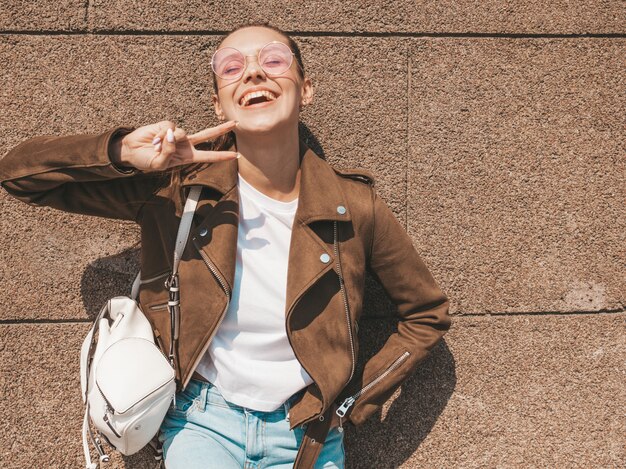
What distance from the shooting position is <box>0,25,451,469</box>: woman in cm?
233

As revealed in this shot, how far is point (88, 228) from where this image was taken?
2902mm

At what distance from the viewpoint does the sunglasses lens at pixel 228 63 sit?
235 cm

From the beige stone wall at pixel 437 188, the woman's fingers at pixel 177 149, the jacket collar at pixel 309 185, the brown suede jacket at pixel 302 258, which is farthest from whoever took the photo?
the beige stone wall at pixel 437 188

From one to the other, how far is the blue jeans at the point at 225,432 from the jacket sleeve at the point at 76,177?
0.82 meters

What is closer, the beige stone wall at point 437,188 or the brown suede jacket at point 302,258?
the brown suede jacket at point 302,258

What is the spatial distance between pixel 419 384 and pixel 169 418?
1.28 meters

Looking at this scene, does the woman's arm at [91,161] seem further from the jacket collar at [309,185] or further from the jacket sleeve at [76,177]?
the jacket collar at [309,185]

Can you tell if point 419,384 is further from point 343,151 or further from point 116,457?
point 116,457

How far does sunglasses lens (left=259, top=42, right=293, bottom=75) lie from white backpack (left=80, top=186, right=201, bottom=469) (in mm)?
631

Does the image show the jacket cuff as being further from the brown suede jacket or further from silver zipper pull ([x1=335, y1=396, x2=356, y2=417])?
silver zipper pull ([x1=335, y1=396, x2=356, y2=417])

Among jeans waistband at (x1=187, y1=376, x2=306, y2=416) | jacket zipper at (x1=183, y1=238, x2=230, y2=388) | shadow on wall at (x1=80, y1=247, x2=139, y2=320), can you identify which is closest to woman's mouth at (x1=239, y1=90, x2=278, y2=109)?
jacket zipper at (x1=183, y1=238, x2=230, y2=388)

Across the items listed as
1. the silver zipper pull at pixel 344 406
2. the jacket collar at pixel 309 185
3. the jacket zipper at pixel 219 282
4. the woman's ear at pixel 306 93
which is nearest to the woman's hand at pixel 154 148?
the jacket collar at pixel 309 185

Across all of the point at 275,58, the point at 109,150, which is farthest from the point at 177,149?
the point at 275,58

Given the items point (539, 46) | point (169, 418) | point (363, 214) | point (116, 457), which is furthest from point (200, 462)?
point (539, 46)
